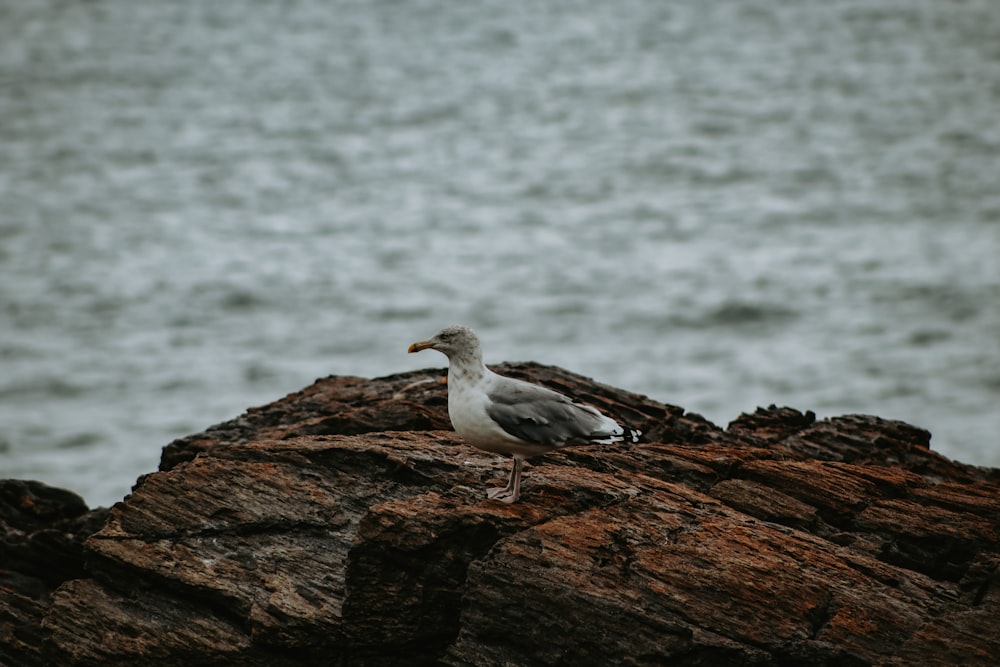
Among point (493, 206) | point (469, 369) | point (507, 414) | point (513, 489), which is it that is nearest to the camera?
point (507, 414)

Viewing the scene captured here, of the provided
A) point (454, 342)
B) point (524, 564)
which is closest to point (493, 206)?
point (454, 342)

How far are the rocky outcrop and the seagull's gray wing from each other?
1.72 feet

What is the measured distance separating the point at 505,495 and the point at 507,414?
677mm

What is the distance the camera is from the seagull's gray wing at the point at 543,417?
10125 millimetres

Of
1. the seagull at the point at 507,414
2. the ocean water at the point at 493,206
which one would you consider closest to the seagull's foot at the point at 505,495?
the seagull at the point at 507,414

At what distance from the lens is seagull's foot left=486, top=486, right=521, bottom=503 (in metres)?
10.2

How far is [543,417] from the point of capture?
33.4 ft

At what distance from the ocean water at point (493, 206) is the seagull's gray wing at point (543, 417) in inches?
598

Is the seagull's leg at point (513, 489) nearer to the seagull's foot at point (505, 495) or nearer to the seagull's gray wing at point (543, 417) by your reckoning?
the seagull's foot at point (505, 495)

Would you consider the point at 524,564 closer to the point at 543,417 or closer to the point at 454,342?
the point at 543,417

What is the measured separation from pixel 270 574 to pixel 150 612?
1.03 meters

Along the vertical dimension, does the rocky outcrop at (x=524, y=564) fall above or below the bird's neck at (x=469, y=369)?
below

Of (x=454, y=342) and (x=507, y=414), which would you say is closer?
(x=507, y=414)

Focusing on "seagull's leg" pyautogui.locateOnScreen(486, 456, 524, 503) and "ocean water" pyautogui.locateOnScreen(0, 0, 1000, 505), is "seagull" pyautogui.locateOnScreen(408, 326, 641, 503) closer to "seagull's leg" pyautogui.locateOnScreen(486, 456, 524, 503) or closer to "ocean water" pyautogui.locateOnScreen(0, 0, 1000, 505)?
"seagull's leg" pyautogui.locateOnScreen(486, 456, 524, 503)
